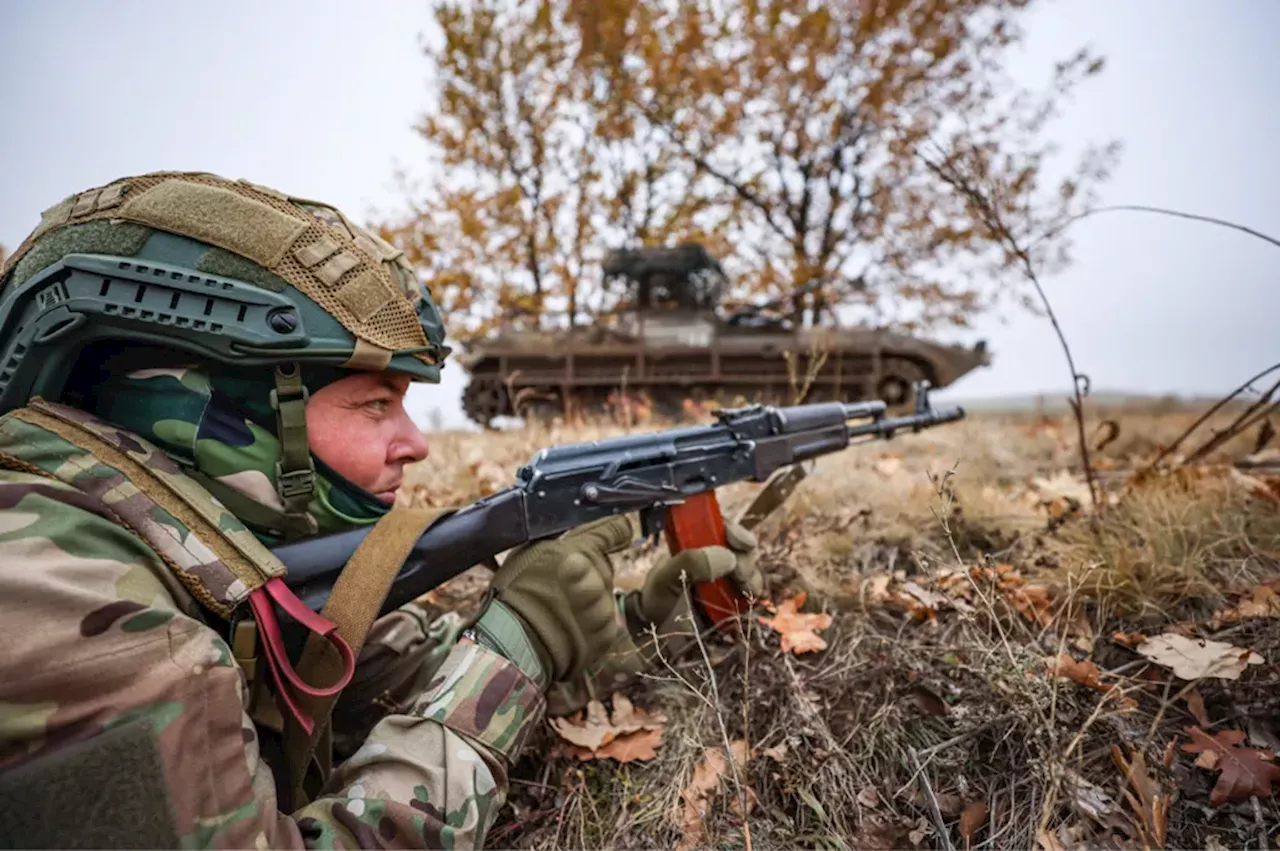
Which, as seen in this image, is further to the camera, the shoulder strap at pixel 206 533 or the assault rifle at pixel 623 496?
the assault rifle at pixel 623 496

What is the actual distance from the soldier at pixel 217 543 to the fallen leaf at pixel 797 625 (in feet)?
1.89

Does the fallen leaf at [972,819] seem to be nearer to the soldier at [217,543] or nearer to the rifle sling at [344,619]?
the soldier at [217,543]

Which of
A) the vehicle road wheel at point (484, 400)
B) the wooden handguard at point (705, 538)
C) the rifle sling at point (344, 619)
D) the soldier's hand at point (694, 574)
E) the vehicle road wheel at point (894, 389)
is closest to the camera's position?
the rifle sling at point (344, 619)

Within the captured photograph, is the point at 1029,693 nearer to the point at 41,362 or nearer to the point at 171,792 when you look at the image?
the point at 171,792

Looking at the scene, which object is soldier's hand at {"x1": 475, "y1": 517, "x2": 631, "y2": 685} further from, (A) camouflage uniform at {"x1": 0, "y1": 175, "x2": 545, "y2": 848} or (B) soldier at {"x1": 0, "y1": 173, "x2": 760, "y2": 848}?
(A) camouflage uniform at {"x1": 0, "y1": 175, "x2": 545, "y2": 848}

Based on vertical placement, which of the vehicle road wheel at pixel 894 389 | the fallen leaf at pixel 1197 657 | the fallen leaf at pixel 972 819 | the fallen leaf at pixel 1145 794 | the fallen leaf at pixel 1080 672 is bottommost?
the fallen leaf at pixel 972 819

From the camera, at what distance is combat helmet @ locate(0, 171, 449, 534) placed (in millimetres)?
1551

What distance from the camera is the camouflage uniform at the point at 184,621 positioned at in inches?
42.3

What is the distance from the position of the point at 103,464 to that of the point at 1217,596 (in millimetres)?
3087

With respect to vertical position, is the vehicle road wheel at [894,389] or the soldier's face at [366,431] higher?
the vehicle road wheel at [894,389]

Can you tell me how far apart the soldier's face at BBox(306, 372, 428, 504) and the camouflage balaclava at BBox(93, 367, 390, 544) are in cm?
5

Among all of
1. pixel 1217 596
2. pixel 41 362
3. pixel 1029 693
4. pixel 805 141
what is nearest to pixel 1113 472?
pixel 1217 596

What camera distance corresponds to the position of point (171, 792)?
1093mm

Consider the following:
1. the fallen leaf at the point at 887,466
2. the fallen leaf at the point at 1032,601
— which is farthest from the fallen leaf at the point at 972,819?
the fallen leaf at the point at 887,466
